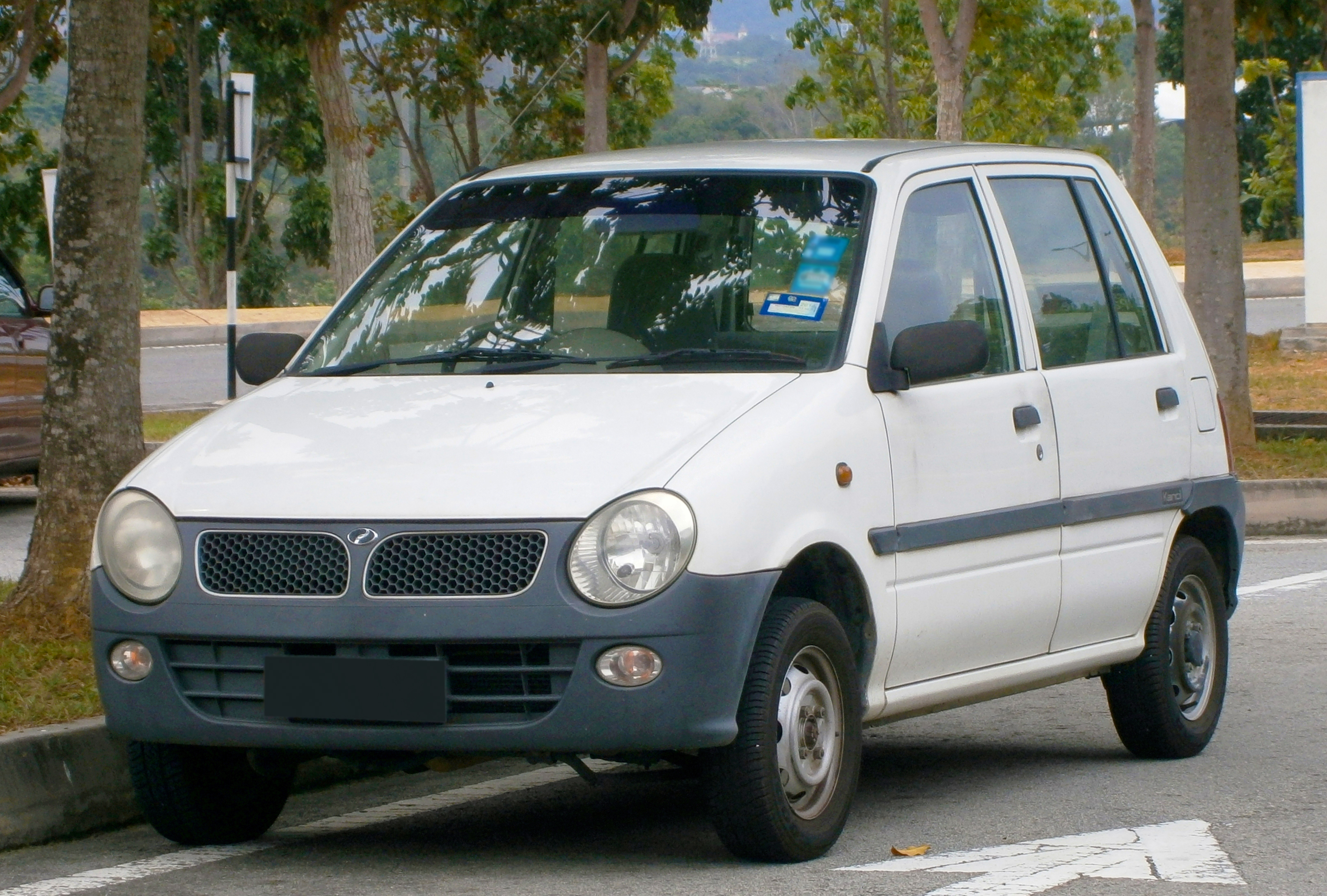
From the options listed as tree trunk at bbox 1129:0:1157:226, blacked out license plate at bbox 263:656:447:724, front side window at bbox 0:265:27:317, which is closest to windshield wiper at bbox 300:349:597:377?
blacked out license plate at bbox 263:656:447:724

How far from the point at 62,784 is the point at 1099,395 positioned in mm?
3149

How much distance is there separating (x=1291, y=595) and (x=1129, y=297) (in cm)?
398

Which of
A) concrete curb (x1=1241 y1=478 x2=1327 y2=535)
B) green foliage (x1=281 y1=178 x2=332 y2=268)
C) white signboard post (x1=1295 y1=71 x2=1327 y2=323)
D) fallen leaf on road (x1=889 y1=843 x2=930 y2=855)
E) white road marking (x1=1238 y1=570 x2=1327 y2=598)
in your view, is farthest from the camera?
green foliage (x1=281 y1=178 x2=332 y2=268)

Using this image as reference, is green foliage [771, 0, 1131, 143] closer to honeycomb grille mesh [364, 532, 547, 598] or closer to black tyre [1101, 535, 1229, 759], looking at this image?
black tyre [1101, 535, 1229, 759]

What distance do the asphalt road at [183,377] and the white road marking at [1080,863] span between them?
16707 mm

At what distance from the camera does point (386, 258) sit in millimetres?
6430

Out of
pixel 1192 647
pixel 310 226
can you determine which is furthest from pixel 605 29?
pixel 310 226

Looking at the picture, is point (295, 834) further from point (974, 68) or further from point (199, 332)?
point (974, 68)

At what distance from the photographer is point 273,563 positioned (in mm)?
4895

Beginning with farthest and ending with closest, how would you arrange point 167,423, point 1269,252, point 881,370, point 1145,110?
point 1269,252
point 1145,110
point 167,423
point 881,370

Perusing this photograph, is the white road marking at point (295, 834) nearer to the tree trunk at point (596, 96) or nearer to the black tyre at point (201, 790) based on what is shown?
the black tyre at point (201, 790)

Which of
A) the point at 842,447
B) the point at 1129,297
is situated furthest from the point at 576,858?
the point at 1129,297

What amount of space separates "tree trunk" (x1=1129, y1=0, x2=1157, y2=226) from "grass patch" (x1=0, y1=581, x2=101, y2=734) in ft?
87.2

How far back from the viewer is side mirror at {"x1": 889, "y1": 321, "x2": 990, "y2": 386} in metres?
5.45
